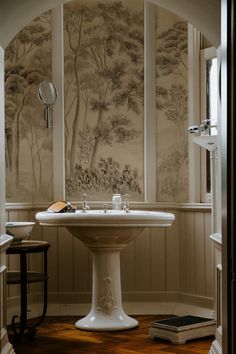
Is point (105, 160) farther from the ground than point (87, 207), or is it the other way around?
point (105, 160)

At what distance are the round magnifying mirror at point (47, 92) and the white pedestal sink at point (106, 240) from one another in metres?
1.16

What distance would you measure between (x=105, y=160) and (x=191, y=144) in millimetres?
713

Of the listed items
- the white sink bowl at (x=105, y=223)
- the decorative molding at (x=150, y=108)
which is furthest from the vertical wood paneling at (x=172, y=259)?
the white sink bowl at (x=105, y=223)

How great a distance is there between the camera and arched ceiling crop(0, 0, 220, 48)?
3.27 meters

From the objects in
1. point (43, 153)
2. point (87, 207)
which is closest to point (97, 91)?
point (43, 153)

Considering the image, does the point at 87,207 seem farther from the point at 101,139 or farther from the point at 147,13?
the point at 147,13

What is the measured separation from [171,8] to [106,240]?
1.61 meters

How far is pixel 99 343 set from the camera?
13.7 feet

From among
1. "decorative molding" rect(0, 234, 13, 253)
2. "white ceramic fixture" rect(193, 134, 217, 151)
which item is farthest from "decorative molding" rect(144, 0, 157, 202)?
"decorative molding" rect(0, 234, 13, 253)

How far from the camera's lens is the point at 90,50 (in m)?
5.34

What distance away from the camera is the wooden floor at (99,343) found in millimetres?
3998

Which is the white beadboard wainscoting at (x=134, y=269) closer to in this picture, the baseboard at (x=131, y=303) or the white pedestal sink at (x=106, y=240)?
the baseboard at (x=131, y=303)
